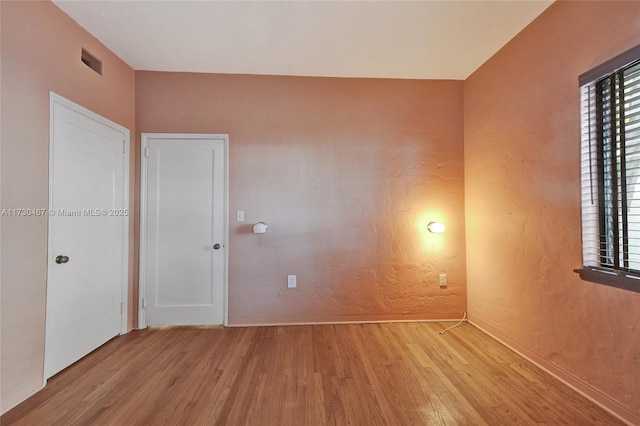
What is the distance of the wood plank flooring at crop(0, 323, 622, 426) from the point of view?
5.27 feet

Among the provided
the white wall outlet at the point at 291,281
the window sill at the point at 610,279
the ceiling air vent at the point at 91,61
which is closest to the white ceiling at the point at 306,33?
the ceiling air vent at the point at 91,61

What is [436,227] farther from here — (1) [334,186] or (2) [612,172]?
(2) [612,172]

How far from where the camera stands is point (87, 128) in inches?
89.5

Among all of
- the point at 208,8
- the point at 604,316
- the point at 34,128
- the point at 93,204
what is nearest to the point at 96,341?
the point at 93,204

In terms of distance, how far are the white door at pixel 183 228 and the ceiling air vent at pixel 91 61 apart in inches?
26.4

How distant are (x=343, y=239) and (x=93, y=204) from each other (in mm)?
2417

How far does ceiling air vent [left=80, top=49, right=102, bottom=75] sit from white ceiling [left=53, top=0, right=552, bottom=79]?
0.19m

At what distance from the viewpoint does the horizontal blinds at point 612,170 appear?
60.8 inches

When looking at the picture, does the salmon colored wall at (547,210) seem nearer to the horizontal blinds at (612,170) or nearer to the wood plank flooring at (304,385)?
the horizontal blinds at (612,170)

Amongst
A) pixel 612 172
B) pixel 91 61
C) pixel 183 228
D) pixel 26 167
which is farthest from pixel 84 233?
pixel 612 172

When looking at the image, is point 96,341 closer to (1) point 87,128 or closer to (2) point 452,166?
(1) point 87,128

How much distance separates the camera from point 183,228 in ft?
9.48

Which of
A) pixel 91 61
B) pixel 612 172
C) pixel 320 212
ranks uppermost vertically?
pixel 91 61

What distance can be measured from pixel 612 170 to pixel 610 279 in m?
0.68
